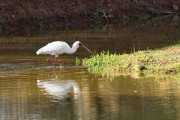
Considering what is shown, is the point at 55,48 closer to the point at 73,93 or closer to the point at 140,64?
the point at 140,64

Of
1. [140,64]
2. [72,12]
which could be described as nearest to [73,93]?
[140,64]

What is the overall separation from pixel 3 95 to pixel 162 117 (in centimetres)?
469

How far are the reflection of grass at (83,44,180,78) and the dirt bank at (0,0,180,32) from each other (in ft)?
61.3

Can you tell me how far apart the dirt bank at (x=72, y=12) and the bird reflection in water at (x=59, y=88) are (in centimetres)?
2096

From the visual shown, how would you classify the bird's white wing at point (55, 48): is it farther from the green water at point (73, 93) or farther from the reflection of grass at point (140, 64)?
the reflection of grass at point (140, 64)

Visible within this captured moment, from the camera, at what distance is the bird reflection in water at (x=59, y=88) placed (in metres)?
15.1

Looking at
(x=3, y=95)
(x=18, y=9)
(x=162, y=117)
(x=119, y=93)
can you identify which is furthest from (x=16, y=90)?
(x=18, y=9)

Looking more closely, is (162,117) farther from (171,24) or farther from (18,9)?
(18,9)

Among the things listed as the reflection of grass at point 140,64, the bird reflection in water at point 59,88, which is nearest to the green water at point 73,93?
the bird reflection in water at point 59,88

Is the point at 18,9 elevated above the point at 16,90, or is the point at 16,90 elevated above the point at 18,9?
the point at 18,9

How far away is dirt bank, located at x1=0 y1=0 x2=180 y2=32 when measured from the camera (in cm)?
4069

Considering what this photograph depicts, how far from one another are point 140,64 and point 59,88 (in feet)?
10.0

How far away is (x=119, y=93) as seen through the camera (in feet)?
49.4

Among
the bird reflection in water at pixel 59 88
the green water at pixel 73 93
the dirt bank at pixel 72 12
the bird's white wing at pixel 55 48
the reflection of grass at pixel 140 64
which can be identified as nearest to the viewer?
the green water at pixel 73 93
